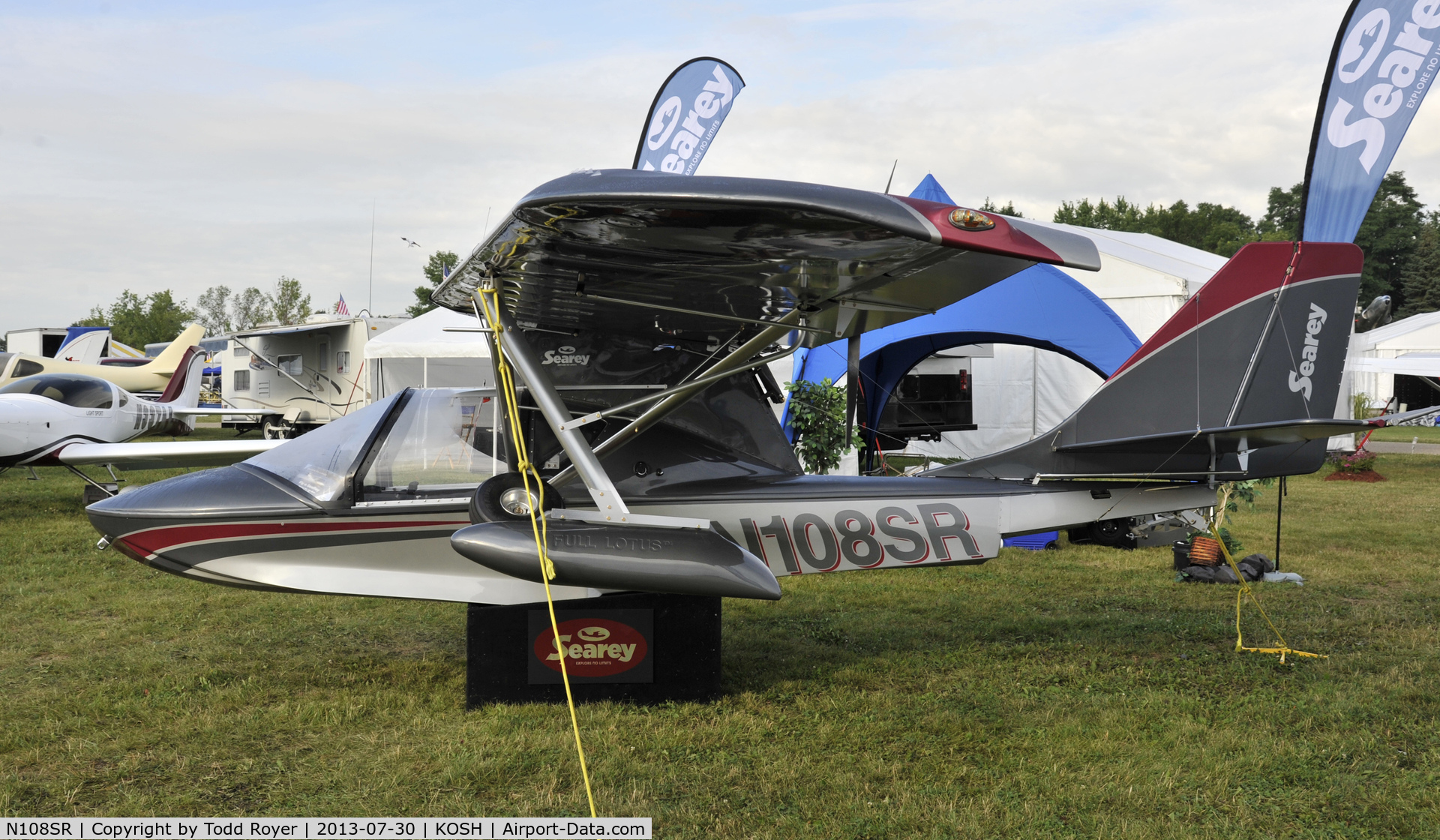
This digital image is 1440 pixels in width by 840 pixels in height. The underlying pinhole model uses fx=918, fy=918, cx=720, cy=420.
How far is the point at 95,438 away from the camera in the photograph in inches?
512

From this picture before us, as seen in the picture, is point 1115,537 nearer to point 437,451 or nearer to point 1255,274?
point 1255,274

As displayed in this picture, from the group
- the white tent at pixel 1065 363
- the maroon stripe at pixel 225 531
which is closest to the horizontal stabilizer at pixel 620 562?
the maroon stripe at pixel 225 531

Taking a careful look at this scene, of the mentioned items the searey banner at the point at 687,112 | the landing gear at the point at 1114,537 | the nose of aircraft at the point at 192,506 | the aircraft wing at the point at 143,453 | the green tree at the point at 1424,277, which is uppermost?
the green tree at the point at 1424,277

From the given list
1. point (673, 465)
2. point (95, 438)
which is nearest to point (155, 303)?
point (95, 438)

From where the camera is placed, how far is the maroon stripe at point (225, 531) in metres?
4.62

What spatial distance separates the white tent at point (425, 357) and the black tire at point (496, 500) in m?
12.2

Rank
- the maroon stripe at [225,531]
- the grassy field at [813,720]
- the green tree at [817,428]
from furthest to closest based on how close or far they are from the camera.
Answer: the green tree at [817,428] → the maroon stripe at [225,531] → the grassy field at [813,720]

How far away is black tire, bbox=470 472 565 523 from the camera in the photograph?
14.7 ft

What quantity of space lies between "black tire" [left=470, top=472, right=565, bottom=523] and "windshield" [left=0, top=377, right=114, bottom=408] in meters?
11.3

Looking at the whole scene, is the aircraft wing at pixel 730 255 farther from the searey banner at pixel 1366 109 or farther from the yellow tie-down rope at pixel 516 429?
the searey banner at pixel 1366 109

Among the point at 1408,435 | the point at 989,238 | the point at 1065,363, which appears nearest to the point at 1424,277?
the point at 1408,435

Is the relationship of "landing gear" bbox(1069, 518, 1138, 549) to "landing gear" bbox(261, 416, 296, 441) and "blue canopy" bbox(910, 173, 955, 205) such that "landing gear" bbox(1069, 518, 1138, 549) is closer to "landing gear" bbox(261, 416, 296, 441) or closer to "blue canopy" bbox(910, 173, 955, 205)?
"blue canopy" bbox(910, 173, 955, 205)

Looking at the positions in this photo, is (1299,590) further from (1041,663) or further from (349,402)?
(349,402)

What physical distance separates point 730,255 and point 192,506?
3099 millimetres
